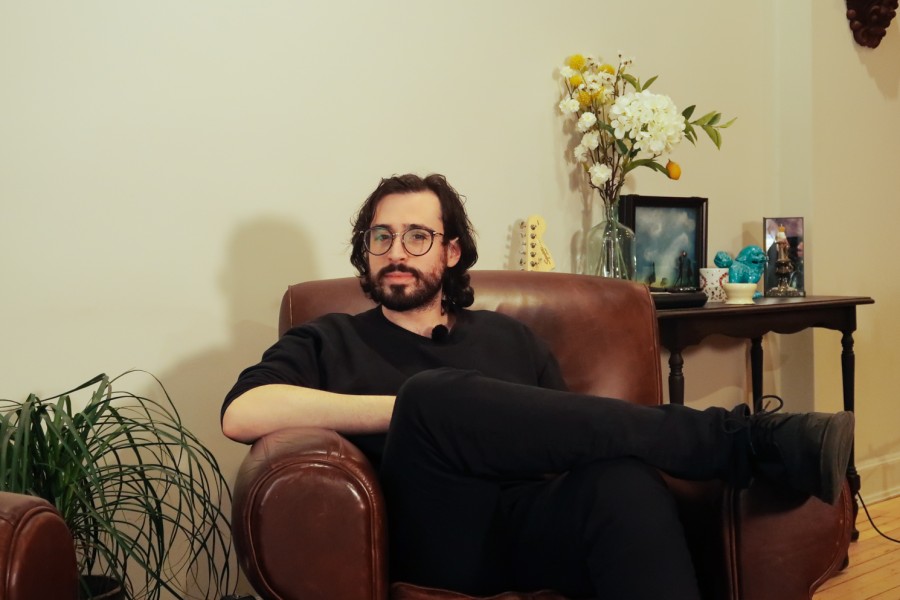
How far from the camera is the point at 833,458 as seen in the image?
4.23 ft

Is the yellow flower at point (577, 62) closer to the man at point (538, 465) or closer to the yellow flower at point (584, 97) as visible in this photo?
the yellow flower at point (584, 97)

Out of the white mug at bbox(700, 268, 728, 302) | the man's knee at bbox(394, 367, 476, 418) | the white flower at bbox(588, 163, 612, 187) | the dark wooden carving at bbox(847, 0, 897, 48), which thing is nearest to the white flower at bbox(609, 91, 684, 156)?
the white flower at bbox(588, 163, 612, 187)

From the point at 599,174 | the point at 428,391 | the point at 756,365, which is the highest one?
the point at 599,174

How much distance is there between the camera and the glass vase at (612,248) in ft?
9.06

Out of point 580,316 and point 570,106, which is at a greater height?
point 570,106

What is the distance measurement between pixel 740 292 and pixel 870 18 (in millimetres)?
1348

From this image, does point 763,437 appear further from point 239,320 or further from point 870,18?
point 870,18

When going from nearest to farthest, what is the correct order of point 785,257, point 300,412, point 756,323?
point 300,412 < point 756,323 < point 785,257

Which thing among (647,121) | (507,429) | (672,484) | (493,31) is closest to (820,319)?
(647,121)

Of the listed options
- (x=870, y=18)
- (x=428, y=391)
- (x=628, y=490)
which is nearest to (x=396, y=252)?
(x=428, y=391)

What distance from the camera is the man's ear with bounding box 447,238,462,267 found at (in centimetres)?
214

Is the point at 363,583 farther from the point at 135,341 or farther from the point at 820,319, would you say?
the point at 820,319

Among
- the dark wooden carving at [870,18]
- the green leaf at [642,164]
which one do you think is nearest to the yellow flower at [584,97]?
the green leaf at [642,164]

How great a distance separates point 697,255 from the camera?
316 centimetres
